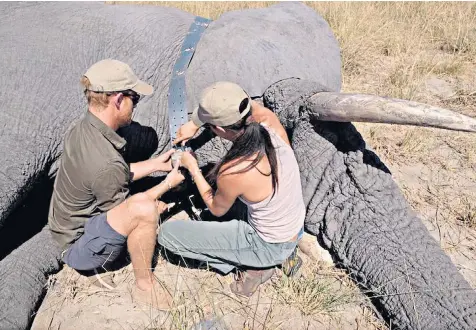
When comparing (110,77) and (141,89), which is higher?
(110,77)

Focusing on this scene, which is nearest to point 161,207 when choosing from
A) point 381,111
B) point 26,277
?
point 26,277

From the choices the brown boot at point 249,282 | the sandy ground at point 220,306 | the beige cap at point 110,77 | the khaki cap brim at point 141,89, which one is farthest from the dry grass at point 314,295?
the beige cap at point 110,77

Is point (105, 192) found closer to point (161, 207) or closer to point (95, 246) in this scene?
point (95, 246)

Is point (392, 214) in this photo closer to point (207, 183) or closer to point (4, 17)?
point (207, 183)

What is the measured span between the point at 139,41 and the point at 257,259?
1899mm

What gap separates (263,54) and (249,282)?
5.21 ft

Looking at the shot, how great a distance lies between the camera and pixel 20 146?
3373 millimetres

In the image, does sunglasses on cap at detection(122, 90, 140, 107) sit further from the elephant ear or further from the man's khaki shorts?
the man's khaki shorts

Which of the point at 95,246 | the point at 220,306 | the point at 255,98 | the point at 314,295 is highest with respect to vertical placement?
the point at 255,98

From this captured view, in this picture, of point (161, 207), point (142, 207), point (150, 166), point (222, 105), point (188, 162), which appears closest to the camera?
point (222, 105)

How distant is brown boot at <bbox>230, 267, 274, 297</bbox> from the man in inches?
18.6

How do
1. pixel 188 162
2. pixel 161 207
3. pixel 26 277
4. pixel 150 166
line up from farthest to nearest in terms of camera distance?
1. pixel 161 207
2. pixel 150 166
3. pixel 26 277
4. pixel 188 162

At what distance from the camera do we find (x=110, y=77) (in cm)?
293

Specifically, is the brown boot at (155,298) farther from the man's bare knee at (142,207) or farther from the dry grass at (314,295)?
the dry grass at (314,295)
